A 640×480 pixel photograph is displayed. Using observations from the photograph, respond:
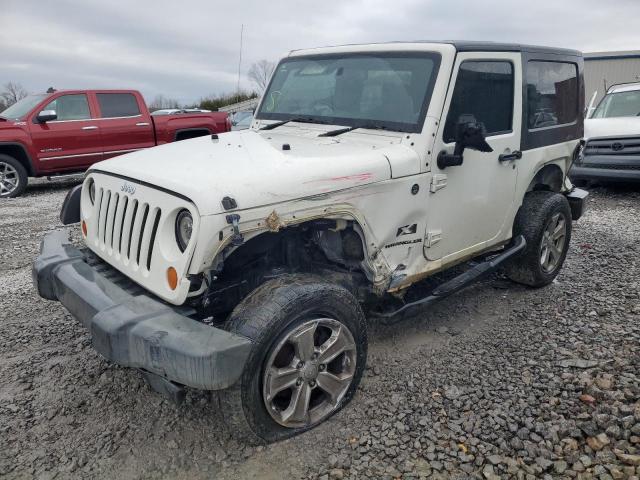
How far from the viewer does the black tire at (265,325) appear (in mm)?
2438

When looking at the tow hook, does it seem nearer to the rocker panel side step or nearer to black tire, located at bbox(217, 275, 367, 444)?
black tire, located at bbox(217, 275, 367, 444)

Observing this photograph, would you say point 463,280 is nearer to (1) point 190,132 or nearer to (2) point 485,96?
(2) point 485,96

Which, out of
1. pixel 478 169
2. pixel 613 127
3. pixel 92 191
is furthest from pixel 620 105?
pixel 92 191

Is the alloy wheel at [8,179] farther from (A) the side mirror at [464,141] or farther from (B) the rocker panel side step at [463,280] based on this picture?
(A) the side mirror at [464,141]

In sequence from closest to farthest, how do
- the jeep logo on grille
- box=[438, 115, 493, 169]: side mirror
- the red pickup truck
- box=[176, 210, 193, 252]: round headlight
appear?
1. box=[176, 210, 193, 252]: round headlight
2. the jeep logo on grille
3. box=[438, 115, 493, 169]: side mirror
4. the red pickup truck

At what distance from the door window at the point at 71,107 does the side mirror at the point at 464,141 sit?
877 cm

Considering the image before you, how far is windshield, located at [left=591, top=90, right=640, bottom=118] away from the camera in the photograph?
29.9 ft

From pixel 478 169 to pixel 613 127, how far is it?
6454 millimetres

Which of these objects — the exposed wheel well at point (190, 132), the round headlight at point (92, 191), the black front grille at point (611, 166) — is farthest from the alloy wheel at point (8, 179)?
the black front grille at point (611, 166)

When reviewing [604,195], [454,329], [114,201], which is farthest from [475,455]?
[604,195]

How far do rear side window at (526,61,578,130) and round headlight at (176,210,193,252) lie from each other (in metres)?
2.89

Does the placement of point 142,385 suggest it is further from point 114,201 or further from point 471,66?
point 471,66

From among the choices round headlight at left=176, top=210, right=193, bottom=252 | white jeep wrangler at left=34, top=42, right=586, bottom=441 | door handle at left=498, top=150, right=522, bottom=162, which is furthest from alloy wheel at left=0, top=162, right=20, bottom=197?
door handle at left=498, top=150, right=522, bottom=162

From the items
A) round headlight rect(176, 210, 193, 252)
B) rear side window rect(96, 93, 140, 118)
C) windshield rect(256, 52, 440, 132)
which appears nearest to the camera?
round headlight rect(176, 210, 193, 252)
